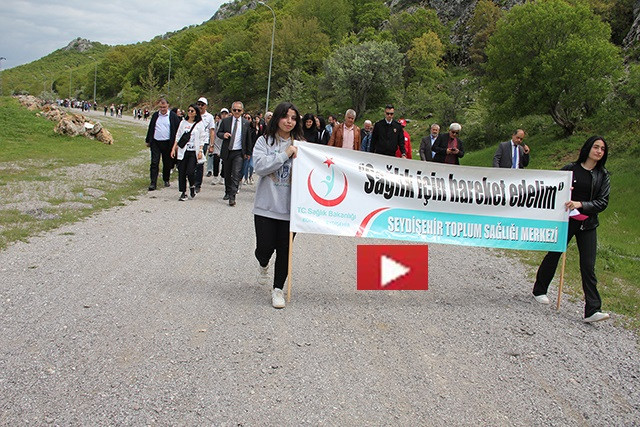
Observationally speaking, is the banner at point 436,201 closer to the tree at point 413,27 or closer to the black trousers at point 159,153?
the black trousers at point 159,153

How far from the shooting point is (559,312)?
6.02m

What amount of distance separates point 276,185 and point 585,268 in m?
3.54

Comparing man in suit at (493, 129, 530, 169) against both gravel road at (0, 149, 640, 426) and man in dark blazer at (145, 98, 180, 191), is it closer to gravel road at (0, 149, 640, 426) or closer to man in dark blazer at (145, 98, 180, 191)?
gravel road at (0, 149, 640, 426)

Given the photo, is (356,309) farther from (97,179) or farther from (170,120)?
(97,179)

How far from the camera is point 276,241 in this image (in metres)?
5.77

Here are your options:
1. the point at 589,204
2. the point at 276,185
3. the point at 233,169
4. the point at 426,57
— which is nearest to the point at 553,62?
the point at 233,169

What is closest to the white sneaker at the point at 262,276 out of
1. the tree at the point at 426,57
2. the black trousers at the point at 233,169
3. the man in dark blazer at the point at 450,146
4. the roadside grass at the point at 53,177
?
the roadside grass at the point at 53,177

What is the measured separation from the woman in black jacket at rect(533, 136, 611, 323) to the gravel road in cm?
41

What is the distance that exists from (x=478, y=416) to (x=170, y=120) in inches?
406

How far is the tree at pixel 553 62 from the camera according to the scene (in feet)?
80.5

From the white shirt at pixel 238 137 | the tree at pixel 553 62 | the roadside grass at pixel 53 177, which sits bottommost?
the roadside grass at pixel 53 177

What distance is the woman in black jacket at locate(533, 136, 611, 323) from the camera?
574 centimetres

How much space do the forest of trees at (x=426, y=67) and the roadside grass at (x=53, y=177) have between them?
19.2 m
